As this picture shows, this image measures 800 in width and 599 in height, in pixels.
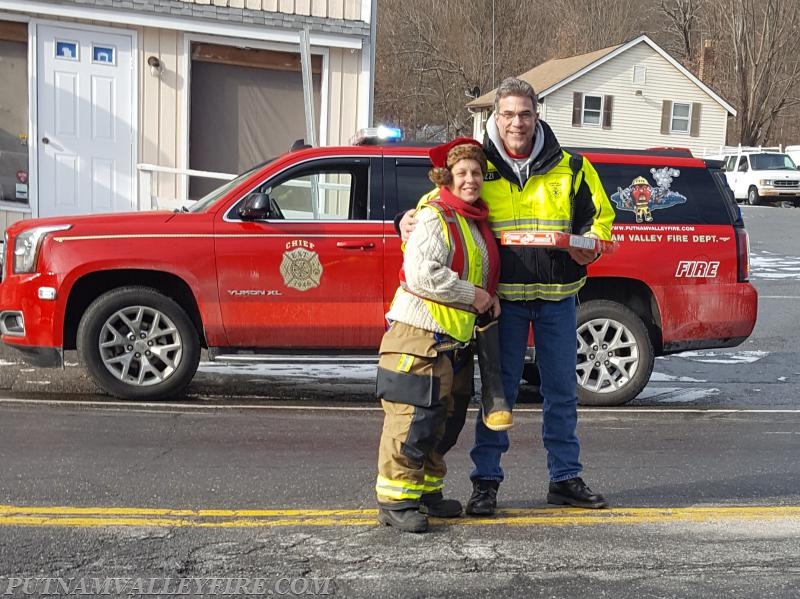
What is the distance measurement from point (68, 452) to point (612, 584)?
3.16 metres

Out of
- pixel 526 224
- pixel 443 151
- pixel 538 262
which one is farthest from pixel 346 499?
pixel 443 151

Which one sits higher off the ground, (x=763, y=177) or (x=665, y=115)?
(x=665, y=115)

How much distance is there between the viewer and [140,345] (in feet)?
23.1

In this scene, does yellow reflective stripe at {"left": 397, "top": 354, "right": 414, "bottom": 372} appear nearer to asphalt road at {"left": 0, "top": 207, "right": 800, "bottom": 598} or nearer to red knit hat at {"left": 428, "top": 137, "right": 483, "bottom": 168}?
asphalt road at {"left": 0, "top": 207, "right": 800, "bottom": 598}

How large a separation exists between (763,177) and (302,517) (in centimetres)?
3397

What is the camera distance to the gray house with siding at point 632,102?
4397cm

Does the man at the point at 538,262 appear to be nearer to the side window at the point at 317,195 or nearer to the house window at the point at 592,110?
the side window at the point at 317,195

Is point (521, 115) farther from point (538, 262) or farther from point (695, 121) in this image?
point (695, 121)

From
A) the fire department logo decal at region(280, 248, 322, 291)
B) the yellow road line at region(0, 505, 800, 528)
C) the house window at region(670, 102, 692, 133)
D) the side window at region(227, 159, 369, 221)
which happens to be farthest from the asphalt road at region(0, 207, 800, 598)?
the house window at region(670, 102, 692, 133)

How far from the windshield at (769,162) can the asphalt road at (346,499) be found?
100 ft

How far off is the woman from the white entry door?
887 cm

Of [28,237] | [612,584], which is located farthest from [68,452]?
[612,584]

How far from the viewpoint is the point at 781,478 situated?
5.57 meters

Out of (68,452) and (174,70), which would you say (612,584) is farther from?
(174,70)
